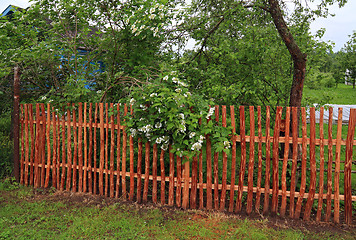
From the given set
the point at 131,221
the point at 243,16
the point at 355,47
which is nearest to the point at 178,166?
the point at 131,221

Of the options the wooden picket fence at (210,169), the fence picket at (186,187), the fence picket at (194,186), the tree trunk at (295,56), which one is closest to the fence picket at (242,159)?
the wooden picket fence at (210,169)

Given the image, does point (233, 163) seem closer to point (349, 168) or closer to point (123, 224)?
point (349, 168)

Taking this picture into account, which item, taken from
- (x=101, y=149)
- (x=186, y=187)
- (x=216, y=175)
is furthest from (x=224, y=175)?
(x=101, y=149)

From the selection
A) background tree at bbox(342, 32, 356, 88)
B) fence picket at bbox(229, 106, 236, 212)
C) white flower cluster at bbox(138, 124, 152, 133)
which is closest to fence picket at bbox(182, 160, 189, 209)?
fence picket at bbox(229, 106, 236, 212)

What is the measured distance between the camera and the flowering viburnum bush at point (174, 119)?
373 cm

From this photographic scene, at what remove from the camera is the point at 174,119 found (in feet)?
12.3

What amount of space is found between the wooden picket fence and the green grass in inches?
11.0

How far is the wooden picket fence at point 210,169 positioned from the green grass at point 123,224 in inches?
11.0

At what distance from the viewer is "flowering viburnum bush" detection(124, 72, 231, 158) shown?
147 inches

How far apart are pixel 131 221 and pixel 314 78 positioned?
4.63 m

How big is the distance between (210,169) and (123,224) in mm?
1422

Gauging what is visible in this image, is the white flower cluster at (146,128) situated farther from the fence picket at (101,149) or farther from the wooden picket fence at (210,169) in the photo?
the fence picket at (101,149)

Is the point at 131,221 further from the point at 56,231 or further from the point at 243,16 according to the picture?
the point at 243,16

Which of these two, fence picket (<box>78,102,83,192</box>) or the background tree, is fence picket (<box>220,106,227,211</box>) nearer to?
fence picket (<box>78,102,83,192</box>)
